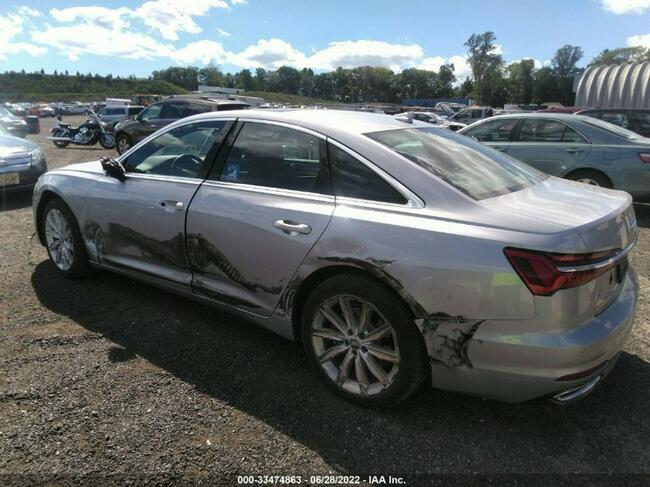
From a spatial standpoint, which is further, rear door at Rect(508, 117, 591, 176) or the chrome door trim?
rear door at Rect(508, 117, 591, 176)

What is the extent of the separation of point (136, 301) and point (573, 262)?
10.8ft

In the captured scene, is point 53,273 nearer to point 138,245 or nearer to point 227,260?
point 138,245

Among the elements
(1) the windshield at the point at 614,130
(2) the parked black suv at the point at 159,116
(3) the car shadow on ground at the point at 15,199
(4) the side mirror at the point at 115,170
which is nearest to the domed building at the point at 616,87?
(2) the parked black suv at the point at 159,116

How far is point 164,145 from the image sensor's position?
387 centimetres

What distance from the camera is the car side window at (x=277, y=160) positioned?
9.52 feet

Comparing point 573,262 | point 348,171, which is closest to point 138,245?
point 348,171

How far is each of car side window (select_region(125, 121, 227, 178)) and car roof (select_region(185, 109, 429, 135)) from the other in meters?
0.14

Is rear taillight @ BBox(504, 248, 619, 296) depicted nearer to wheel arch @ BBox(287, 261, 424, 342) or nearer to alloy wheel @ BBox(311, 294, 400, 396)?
wheel arch @ BBox(287, 261, 424, 342)

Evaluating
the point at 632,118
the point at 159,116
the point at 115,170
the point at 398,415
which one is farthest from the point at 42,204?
the point at 159,116

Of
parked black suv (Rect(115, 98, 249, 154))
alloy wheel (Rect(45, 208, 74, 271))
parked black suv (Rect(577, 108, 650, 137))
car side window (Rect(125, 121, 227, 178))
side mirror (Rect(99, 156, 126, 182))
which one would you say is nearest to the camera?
car side window (Rect(125, 121, 227, 178))

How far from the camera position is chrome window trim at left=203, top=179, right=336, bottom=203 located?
2.78 m

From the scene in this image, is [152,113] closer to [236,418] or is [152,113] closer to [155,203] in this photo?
[155,203]

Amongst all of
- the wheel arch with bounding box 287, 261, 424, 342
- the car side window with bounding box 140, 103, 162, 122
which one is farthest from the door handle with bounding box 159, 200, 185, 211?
the car side window with bounding box 140, 103, 162, 122

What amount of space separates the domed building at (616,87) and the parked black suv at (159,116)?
2977cm
